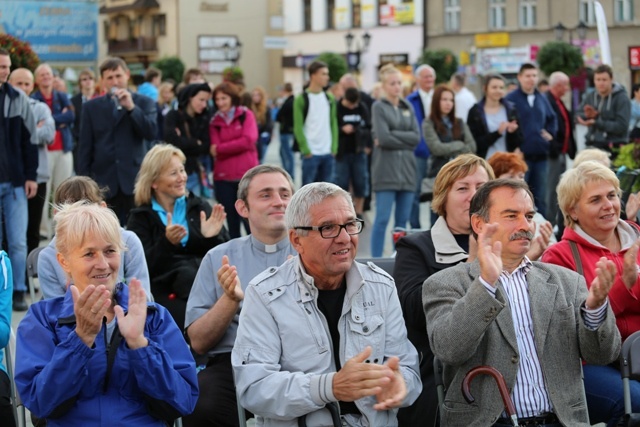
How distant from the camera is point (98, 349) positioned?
4.21m

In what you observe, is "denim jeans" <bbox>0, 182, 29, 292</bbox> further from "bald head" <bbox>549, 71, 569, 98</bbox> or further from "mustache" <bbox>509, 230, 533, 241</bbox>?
"bald head" <bbox>549, 71, 569, 98</bbox>

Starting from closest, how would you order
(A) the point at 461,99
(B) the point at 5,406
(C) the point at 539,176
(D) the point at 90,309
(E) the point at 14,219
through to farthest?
(D) the point at 90,309 < (B) the point at 5,406 < (E) the point at 14,219 < (C) the point at 539,176 < (A) the point at 461,99

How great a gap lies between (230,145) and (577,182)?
21.0 ft

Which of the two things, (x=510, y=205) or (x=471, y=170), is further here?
(x=471, y=170)

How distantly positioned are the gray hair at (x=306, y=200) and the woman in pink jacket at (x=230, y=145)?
6910 mm

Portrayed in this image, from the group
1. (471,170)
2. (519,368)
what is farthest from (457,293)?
(471,170)

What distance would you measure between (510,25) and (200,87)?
4146 centimetres

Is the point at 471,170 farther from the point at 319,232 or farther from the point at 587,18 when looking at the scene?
the point at 587,18

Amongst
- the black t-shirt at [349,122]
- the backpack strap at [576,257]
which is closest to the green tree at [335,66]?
the black t-shirt at [349,122]

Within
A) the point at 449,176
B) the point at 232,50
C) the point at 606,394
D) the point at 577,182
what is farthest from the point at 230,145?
the point at 232,50

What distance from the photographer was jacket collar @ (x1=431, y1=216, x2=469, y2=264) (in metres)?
5.31

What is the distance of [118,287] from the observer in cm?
445

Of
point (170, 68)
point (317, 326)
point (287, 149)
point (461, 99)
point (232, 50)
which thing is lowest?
point (317, 326)

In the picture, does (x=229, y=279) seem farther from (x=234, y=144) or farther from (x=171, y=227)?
(x=234, y=144)
